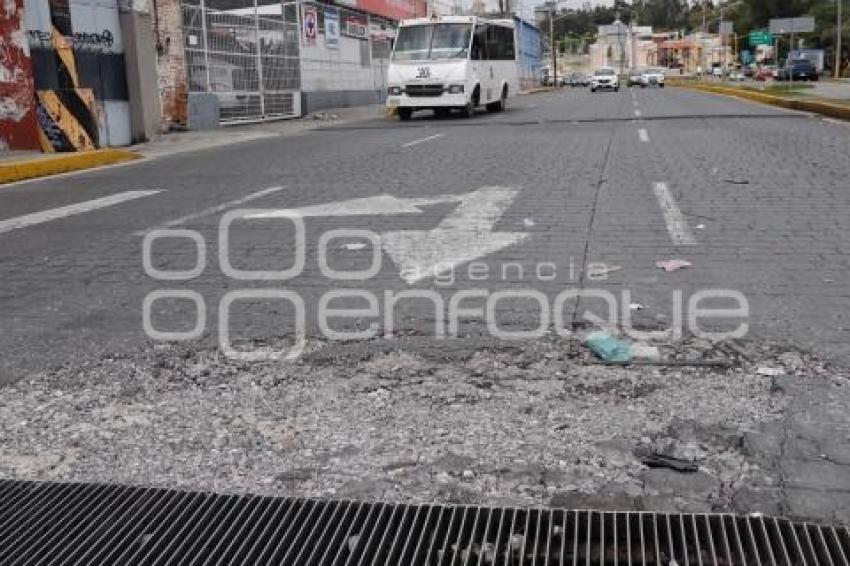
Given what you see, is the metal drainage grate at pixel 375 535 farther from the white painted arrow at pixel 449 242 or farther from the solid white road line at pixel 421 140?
the solid white road line at pixel 421 140

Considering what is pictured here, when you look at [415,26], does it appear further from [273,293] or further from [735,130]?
[273,293]

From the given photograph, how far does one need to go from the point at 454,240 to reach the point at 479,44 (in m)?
18.2

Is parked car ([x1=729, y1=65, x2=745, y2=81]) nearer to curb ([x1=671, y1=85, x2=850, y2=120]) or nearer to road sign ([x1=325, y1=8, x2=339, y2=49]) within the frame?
curb ([x1=671, y1=85, x2=850, y2=120])

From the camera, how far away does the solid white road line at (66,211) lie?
8.06 m

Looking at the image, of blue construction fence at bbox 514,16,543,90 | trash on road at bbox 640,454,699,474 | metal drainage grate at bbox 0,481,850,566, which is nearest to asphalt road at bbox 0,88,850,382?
trash on road at bbox 640,454,699,474

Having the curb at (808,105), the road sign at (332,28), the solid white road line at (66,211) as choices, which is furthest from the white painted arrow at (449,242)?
the road sign at (332,28)

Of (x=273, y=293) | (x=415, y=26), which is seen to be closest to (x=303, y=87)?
(x=415, y=26)

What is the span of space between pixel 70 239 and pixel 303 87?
75.0 ft

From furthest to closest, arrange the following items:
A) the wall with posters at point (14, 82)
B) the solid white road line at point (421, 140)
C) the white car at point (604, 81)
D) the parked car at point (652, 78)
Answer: the parked car at point (652, 78) → the white car at point (604, 81) → the wall with posters at point (14, 82) → the solid white road line at point (421, 140)

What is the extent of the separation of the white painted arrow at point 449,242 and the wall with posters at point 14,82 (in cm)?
1084

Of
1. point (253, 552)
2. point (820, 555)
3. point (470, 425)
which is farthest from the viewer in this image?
point (470, 425)

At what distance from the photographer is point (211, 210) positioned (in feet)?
27.3

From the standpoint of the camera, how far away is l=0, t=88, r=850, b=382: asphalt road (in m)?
4.51

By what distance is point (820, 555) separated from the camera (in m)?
2.31
